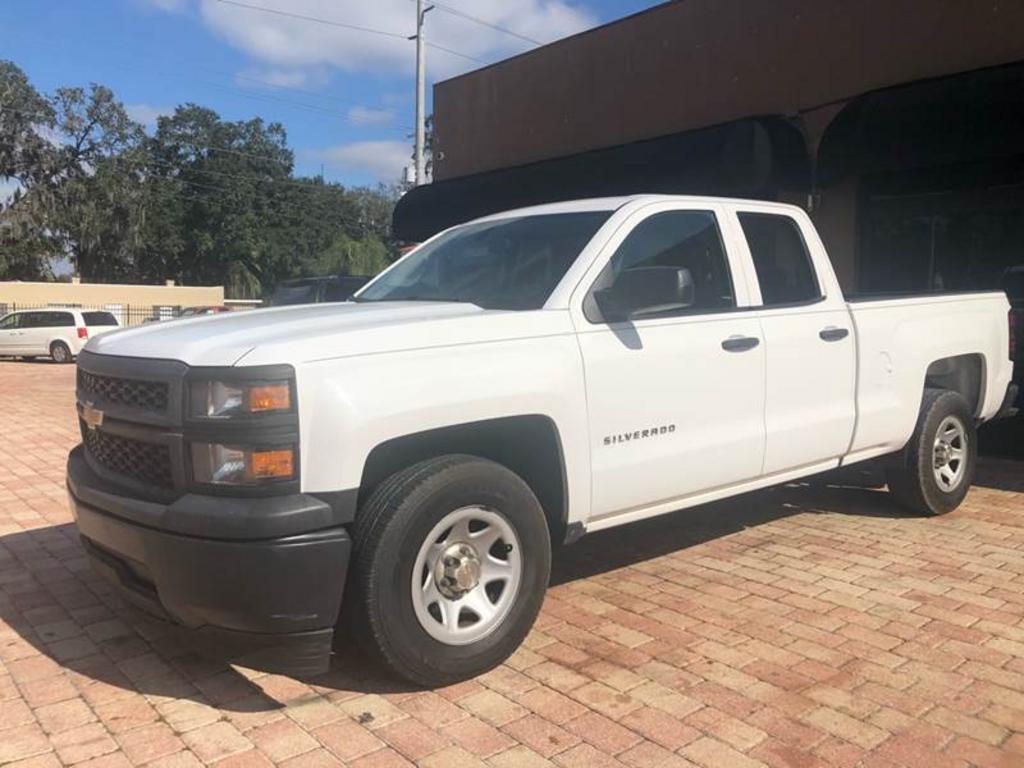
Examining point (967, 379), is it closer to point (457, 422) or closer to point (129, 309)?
point (457, 422)

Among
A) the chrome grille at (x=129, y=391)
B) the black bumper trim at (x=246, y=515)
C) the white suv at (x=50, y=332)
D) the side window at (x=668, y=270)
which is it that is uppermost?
the side window at (x=668, y=270)

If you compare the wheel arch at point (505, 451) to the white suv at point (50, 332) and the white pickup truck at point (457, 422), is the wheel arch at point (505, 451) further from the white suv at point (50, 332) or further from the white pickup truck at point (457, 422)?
the white suv at point (50, 332)

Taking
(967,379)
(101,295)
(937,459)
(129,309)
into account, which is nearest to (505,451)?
(937,459)

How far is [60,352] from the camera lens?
2609 cm

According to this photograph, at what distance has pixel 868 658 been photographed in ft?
12.7

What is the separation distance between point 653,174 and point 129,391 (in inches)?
396

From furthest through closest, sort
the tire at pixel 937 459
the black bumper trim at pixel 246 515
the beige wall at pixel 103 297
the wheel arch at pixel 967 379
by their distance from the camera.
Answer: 1. the beige wall at pixel 103 297
2. the wheel arch at pixel 967 379
3. the tire at pixel 937 459
4. the black bumper trim at pixel 246 515

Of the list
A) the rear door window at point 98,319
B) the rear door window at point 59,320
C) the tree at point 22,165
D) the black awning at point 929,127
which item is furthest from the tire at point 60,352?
the tree at point 22,165

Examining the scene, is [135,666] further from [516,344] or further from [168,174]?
[168,174]

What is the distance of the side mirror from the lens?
392 cm

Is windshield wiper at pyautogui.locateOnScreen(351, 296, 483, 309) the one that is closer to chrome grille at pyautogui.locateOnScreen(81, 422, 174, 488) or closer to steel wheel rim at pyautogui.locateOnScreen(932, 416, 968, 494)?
chrome grille at pyautogui.locateOnScreen(81, 422, 174, 488)

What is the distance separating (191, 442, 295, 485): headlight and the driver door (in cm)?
139

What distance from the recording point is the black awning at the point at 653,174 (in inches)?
444

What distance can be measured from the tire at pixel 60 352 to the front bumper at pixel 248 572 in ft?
83.3
